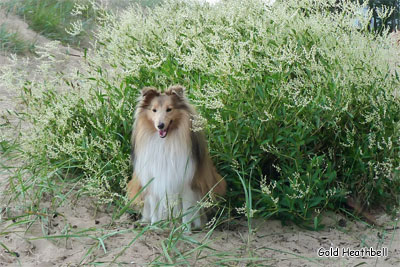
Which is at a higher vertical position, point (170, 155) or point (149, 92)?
point (149, 92)

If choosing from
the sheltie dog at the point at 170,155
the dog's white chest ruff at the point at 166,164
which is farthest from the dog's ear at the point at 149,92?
the dog's white chest ruff at the point at 166,164

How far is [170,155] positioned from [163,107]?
375mm

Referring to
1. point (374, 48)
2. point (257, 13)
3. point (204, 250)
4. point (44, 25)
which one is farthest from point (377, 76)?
point (44, 25)

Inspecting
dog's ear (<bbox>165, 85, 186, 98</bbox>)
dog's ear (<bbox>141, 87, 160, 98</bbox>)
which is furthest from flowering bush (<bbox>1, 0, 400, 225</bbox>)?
dog's ear (<bbox>141, 87, 160, 98</bbox>)

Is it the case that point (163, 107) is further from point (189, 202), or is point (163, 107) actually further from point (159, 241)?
point (159, 241)

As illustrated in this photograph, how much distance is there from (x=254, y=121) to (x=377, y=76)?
3.77 feet

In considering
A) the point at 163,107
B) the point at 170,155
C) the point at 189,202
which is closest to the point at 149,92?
the point at 163,107

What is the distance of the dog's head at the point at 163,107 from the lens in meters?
3.59

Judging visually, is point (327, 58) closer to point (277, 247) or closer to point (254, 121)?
point (254, 121)

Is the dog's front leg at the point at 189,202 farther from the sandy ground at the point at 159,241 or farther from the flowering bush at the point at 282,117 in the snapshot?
the flowering bush at the point at 282,117

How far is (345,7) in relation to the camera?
4.09 meters

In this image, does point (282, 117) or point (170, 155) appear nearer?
point (170, 155)

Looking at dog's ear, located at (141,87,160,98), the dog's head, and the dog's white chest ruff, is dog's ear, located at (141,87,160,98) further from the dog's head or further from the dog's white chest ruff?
the dog's white chest ruff

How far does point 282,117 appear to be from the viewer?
402 centimetres
